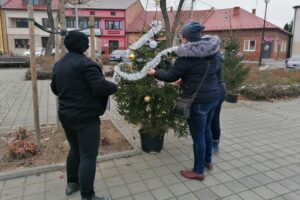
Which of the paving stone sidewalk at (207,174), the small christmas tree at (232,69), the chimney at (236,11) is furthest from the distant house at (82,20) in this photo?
the paving stone sidewalk at (207,174)

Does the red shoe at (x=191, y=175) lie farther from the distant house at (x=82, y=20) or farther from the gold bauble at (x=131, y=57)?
the distant house at (x=82, y=20)

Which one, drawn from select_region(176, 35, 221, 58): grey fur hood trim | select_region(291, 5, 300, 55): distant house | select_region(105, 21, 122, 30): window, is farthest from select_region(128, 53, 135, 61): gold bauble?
select_region(291, 5, 300, 55): distant house

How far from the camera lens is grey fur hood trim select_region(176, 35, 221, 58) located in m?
2.86

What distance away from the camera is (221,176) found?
343 cm

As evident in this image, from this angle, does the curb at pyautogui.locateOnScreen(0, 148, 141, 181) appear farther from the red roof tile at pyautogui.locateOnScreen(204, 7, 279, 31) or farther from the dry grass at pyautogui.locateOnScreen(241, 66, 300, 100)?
the red roof tile at pyautogui.locateOnScreen(204, 7, 279, 31)

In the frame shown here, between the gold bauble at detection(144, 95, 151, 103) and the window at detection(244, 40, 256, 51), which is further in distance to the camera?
the window at detection(244, 40, 256, 51)

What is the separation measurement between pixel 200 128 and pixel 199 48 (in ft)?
3.15

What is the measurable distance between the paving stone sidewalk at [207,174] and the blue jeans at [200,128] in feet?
0.93

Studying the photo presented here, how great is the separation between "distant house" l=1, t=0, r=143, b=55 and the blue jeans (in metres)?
34.6

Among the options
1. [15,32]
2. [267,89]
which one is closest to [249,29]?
[267,89]

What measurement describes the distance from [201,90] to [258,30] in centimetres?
3313

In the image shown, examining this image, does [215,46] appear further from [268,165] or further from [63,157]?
[63,157]

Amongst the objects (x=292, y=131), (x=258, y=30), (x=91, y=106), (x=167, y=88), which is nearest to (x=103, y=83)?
(x=91, y=106)

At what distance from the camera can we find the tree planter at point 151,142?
4.02 m
